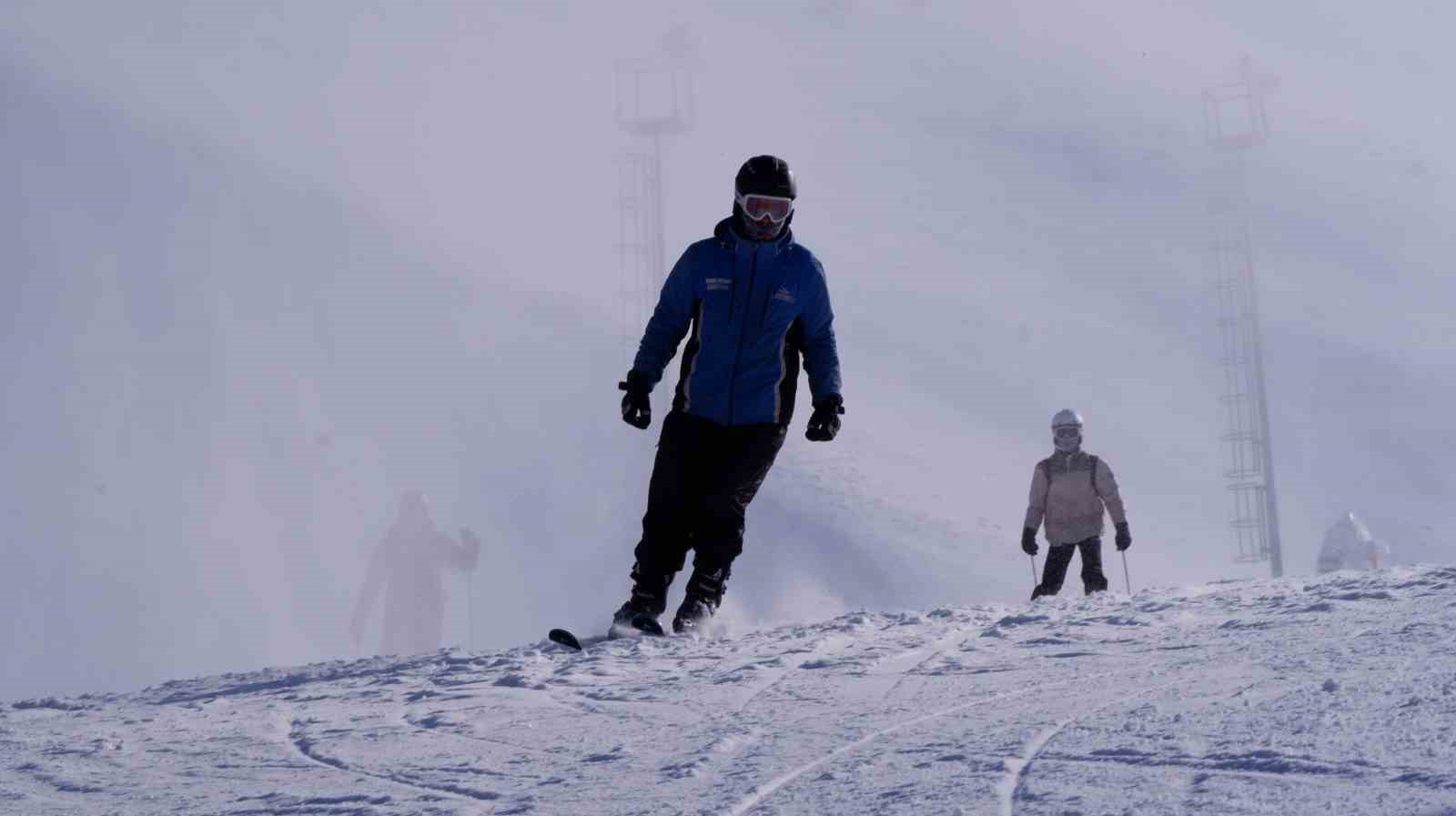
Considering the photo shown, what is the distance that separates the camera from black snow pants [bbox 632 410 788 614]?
5.98 m

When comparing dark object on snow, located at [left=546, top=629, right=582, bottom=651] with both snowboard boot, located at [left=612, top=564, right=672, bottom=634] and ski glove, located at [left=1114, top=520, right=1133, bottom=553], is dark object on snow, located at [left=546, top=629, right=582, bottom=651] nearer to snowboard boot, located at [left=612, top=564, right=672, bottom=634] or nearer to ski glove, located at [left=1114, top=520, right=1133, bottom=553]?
snowboard boot, located at [left=612, top=564, right=672, bottom=634]

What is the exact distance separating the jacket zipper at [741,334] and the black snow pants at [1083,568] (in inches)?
145

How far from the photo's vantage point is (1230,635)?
4.54 meters

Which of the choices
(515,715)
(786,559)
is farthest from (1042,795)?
(786,559)

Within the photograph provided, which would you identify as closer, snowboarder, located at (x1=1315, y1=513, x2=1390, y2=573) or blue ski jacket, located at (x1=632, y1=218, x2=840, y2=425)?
blue ski jacket, located at (x1=632, y1=218, x2=840, y2=425)

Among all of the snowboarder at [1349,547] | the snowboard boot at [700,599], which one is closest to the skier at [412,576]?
the snowboard boot at [700,599]

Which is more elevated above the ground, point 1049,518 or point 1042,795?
point 1049,518

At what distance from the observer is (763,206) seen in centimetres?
582

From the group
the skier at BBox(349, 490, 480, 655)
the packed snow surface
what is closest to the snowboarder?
the skier at BBox(349, 490, 480, 655)

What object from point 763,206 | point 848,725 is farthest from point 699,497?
point 848,725

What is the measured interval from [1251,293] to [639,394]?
26.8m

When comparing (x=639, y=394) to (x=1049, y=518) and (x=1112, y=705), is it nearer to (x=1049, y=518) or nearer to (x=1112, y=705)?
(x=1112, y=705)

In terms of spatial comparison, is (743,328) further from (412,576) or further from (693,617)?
(412,576)

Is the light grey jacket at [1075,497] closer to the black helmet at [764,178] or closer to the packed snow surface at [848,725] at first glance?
the packed snow surface at [848,725]
